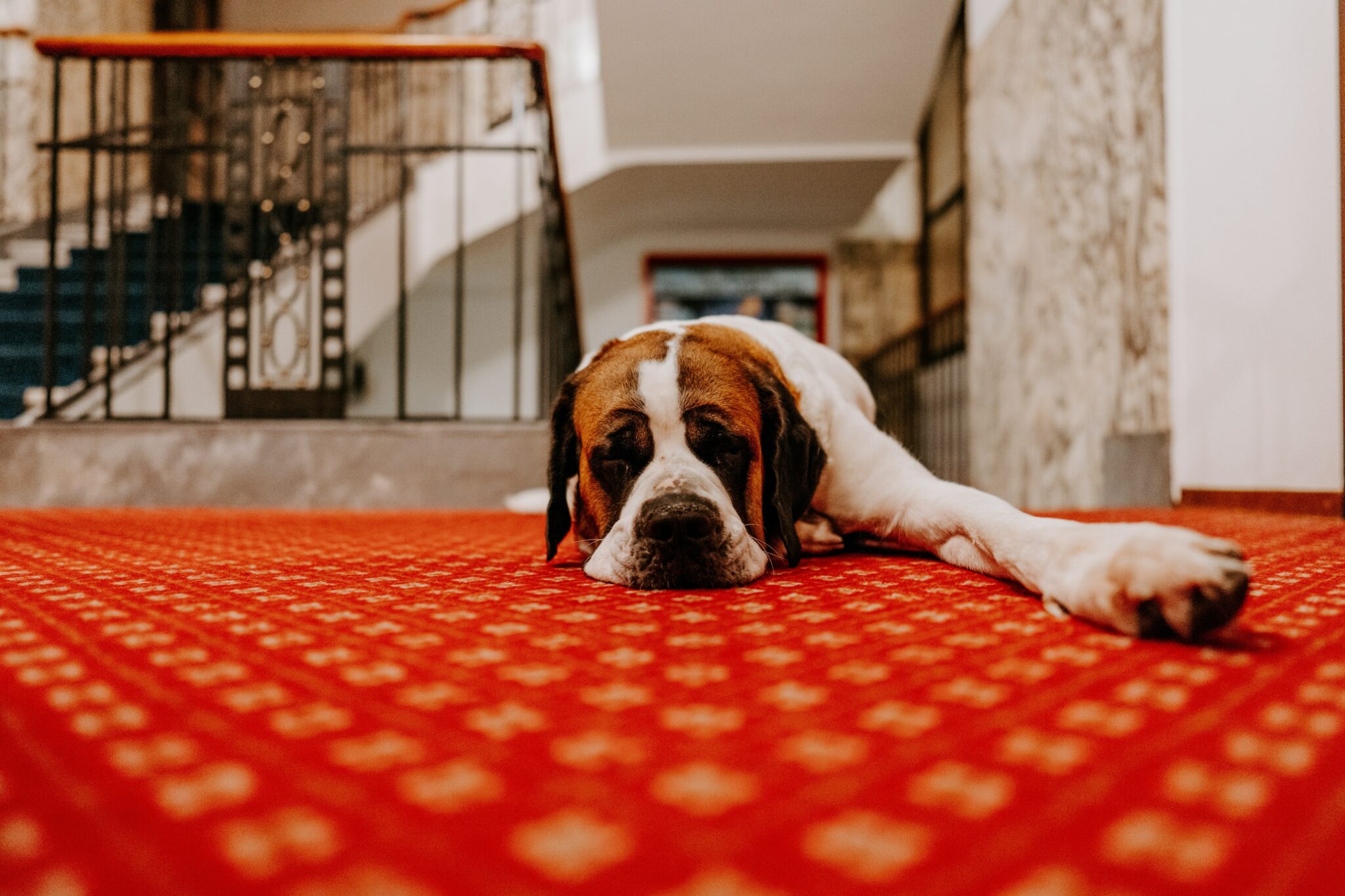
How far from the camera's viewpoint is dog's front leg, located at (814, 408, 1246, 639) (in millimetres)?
821

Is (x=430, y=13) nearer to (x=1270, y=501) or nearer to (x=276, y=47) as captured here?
(x=276, y=47)

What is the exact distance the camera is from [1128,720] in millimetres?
635

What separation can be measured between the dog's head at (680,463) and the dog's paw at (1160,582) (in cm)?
54

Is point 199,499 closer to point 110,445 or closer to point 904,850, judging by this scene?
point 110,445

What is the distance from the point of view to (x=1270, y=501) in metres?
2.76

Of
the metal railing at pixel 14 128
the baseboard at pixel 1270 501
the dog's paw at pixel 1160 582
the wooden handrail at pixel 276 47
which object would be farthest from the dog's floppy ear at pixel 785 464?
the metal railing at pixel 14 128

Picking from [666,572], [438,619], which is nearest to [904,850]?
[438,619]

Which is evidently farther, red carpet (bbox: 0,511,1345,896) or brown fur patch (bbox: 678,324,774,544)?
brown fur patch (bbox: 678,324,774,544)

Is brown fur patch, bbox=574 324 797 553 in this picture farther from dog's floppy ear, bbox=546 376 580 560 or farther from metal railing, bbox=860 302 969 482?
metal railing, bbox=860 302 969 482

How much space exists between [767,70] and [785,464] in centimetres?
483

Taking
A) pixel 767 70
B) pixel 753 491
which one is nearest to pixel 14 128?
pixel 767 70

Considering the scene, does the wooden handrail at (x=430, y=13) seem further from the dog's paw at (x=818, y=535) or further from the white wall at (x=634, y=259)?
the dog's paw at (x=818, y=535)

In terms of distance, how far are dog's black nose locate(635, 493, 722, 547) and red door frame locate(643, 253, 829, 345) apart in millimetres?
7699

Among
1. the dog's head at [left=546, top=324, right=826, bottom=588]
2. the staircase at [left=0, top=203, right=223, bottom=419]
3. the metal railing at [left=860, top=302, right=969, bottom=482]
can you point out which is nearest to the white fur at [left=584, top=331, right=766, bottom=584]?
the dog's head at [left=546, top=324, right=826, bottom=588]
